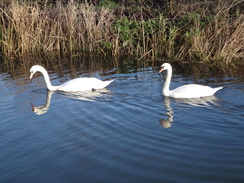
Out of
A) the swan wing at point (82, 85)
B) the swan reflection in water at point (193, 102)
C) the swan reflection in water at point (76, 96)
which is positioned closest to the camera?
the swan reflection in water at point (193, 102)

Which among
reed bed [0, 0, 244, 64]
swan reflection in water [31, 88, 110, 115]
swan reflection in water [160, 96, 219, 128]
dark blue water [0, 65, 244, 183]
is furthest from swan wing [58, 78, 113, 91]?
reed bed [0, 0, 244, 64]

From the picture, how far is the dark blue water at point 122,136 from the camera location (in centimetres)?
532

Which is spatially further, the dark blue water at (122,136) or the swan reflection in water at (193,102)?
the swan reflection in water at (193,102)

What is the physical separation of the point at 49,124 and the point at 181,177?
3377mm

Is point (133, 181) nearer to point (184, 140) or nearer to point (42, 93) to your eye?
point (184, 140)

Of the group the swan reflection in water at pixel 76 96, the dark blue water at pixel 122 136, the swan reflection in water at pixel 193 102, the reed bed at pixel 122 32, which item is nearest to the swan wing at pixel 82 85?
the swan reflection in water at pixel 76 96

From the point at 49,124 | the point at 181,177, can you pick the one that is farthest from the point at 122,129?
the point at 181,177

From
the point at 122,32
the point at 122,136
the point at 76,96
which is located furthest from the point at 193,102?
the point at 122,32

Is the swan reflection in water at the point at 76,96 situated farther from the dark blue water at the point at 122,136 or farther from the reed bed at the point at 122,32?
the reed bed at the point at 122,32

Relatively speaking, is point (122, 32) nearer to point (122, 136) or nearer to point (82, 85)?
point (82, 85)

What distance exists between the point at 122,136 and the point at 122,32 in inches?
360

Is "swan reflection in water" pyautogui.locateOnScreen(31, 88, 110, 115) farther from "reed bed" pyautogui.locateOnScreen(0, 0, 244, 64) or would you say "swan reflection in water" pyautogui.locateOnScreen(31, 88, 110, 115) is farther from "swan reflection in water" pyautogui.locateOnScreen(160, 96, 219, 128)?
"reed bed" pyautogui.locateOnScreen(0, 0, 244, 64)

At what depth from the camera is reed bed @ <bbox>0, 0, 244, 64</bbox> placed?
519 inches

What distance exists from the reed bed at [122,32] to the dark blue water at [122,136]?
3555mm
